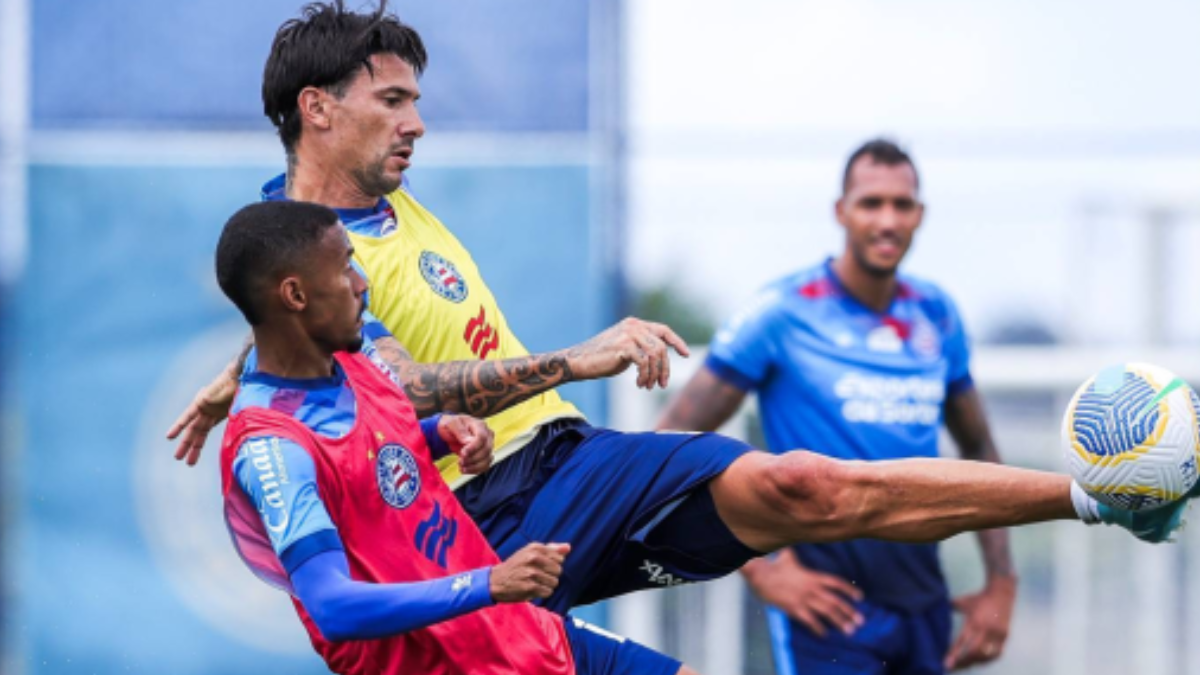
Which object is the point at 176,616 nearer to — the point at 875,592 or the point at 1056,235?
the point at 875,592

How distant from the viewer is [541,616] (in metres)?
4.67

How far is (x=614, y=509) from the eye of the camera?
482cm

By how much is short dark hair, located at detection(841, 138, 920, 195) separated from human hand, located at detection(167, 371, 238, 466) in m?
→ 3.05

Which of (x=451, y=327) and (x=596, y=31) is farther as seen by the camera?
(x=596, y=31)

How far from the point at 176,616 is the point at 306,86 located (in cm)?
385

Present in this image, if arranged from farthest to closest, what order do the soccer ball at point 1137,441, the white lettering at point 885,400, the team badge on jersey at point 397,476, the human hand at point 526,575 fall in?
the white lettering at point 885,400, the team badge on jersey at point 397,476, the soccer ball at point 1137,441, the human hand at point 526,575

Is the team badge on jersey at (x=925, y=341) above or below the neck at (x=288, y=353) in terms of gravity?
below

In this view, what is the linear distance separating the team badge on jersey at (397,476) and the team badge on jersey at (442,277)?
705 millimetres

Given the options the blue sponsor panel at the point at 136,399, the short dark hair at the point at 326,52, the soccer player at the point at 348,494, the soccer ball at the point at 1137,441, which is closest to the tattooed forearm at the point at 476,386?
the soccer player at the point at 348,494

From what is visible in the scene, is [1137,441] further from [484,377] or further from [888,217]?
[888,217]

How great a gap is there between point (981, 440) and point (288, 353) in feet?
11.8

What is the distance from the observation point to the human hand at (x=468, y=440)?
439 cm

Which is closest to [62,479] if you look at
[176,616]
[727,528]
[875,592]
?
[176,616]

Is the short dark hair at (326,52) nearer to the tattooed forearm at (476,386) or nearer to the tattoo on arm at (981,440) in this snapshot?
the tattooed forearm at (476,386)
